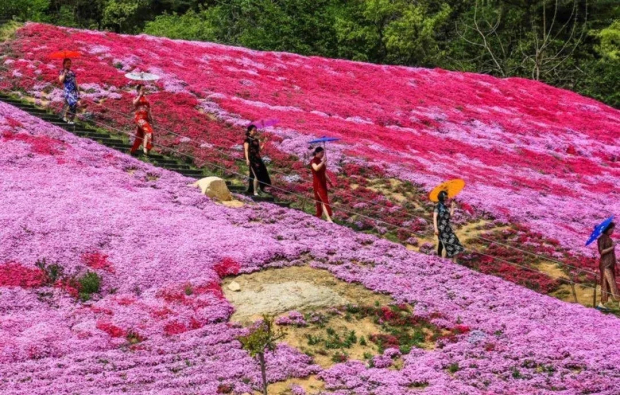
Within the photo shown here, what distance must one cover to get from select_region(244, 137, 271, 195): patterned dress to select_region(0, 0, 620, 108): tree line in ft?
118

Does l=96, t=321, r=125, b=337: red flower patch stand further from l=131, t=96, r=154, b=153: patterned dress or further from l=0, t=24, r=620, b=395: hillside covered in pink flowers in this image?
l=131, t=96, r=154, b=153: patterned dress

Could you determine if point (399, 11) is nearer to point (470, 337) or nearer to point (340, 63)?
point (340, 63)

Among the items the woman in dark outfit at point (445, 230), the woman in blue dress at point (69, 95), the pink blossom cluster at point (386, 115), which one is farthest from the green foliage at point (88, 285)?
the woman in blue dress at point (69, 95)

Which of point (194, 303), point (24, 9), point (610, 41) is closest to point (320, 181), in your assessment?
point (194, 303)

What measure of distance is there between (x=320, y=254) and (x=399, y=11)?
48176mm

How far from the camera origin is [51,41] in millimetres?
42719

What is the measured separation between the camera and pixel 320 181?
2644 centimetres

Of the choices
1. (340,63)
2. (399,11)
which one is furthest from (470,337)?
(399,11)

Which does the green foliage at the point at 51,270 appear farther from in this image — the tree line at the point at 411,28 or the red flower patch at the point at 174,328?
the tree line at the point at 411,28

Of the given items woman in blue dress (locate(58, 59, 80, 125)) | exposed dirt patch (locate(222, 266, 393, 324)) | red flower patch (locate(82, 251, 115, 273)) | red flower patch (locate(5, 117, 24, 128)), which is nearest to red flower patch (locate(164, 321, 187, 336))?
exposed dirt patch (locate(222, 266, 393, 324))

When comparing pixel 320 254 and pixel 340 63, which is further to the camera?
pixel 340 63

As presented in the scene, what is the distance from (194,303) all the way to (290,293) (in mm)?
2291

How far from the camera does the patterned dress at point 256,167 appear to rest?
27891mm

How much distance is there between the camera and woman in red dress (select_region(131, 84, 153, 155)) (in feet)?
97.2
